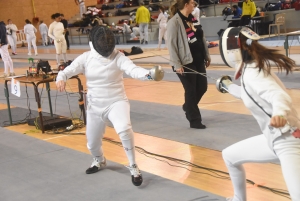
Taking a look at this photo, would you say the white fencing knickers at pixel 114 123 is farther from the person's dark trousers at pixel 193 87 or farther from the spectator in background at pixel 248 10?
the spectator in background at pixel 248 10

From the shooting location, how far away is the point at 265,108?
232 centimetres

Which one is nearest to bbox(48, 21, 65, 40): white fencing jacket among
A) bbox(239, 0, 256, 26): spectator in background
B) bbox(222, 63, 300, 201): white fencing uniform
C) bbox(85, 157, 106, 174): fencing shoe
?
bbox(239, 0, 256, 26): spectator in background

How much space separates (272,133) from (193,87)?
2790 millimetres

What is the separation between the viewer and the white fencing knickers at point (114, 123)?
3545mm

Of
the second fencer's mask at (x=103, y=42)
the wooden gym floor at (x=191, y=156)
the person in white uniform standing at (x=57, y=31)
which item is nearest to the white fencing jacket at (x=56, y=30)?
the person in white uniform standing at (x=57, y=31)

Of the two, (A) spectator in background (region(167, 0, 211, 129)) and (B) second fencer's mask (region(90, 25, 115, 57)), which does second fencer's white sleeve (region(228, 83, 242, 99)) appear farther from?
(A) spectator in background (region(167, 0, 211, 129))

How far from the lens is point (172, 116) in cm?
611

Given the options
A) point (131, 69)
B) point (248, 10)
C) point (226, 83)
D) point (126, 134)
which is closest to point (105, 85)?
point (131, 69)

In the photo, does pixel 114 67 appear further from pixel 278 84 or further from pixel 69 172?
pixel 278 84

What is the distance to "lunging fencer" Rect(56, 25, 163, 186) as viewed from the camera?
3.61 m

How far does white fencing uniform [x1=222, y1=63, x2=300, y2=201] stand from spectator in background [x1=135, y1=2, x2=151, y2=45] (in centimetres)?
1477

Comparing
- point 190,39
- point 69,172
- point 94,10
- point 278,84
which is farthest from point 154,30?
point 278,84

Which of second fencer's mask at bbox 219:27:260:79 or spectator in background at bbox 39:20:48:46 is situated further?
spectator in background at bbox 39:20:48:46

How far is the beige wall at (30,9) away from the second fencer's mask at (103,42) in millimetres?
24994
